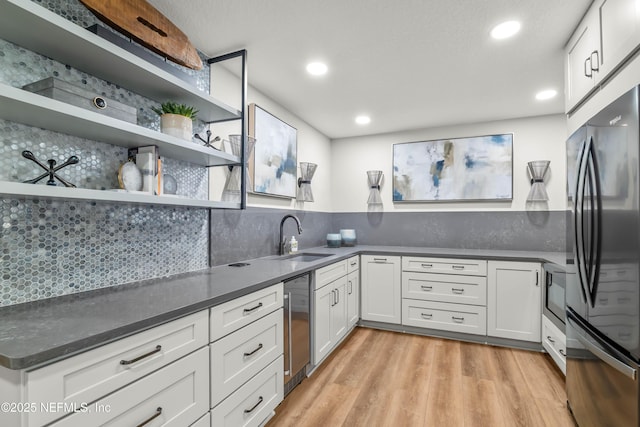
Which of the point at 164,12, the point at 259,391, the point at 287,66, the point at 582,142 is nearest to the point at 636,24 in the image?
the point at 582,142

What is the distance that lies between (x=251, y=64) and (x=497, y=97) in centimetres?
222

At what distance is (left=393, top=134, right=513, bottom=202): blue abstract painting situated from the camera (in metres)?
3.54

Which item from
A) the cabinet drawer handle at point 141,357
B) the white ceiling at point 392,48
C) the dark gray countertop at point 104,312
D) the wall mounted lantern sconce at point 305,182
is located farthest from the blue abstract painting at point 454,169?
the cabinet drawer handle at point 141,357

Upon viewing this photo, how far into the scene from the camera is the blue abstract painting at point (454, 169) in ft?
11.6

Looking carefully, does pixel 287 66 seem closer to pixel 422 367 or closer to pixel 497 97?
pixel 497 97

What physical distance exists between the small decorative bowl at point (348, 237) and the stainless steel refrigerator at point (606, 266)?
2.40 m

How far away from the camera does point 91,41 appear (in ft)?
4.08

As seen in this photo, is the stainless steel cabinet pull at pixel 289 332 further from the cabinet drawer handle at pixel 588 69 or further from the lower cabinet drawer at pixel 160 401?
the cabinet drawer handle at pixel 588 69

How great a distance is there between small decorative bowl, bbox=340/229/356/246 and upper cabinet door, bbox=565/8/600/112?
243 cm

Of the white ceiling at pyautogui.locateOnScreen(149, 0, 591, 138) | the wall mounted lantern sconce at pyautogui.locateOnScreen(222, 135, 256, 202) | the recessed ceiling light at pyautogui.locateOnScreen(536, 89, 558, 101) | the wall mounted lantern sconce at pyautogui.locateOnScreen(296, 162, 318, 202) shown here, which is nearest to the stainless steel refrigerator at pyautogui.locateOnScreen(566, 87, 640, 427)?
the white ceiling at pyautogui.locateOnScreen(149, 0, 591, 138)

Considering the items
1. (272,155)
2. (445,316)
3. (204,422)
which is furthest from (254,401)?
(445,316)

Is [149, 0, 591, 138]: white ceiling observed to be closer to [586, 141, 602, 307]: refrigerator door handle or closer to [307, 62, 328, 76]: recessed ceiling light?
[307, 62, 328, 76]: recessed ceiling light

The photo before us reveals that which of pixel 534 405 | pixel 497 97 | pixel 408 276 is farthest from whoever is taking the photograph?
pixel 408 276

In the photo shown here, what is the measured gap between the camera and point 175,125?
167 cm
